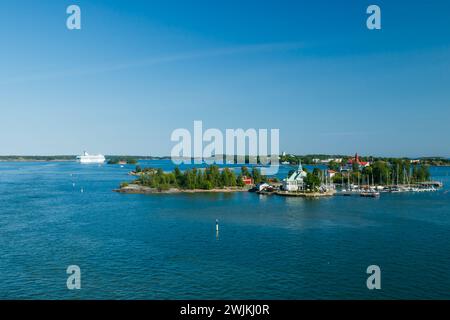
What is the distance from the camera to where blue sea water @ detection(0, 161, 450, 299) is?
6523 mm

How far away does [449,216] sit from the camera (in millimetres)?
13891

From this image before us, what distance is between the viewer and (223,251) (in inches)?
348

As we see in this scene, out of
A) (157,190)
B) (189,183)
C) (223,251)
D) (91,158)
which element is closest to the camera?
(223,251)

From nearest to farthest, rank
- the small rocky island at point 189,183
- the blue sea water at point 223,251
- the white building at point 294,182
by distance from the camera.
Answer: the blue sea water at point 223,251, the white building at point 294,182, the small rocky island at point 189,183

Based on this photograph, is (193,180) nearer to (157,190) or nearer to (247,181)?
(157,190)

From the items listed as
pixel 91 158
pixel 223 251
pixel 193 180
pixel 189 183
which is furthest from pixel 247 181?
pixel 91 158

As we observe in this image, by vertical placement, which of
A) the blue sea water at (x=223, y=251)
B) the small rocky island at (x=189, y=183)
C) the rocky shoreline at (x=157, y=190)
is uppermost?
the small rocky island at (x=189, y=183)

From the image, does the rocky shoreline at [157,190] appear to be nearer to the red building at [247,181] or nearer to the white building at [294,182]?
the red building at [247,181]

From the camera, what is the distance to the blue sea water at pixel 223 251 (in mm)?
6523

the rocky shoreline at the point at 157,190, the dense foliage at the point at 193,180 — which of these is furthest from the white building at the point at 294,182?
the dense foliage at the point at 193,180

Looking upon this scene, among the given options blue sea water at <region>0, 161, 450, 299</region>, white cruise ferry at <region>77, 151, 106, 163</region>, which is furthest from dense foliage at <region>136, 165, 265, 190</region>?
white cruise ferry at <region>77, 151, 106, 163</region>

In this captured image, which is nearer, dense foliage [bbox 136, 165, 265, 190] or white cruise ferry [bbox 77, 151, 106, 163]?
dense foliage [bbox 136, 165, 265, 190]

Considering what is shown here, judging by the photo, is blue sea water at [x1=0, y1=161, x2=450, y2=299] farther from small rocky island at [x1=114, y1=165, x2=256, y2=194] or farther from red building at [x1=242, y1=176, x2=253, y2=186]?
red building at [x1=242, y1=176, x2=253, y2=186]

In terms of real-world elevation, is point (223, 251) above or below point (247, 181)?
below
